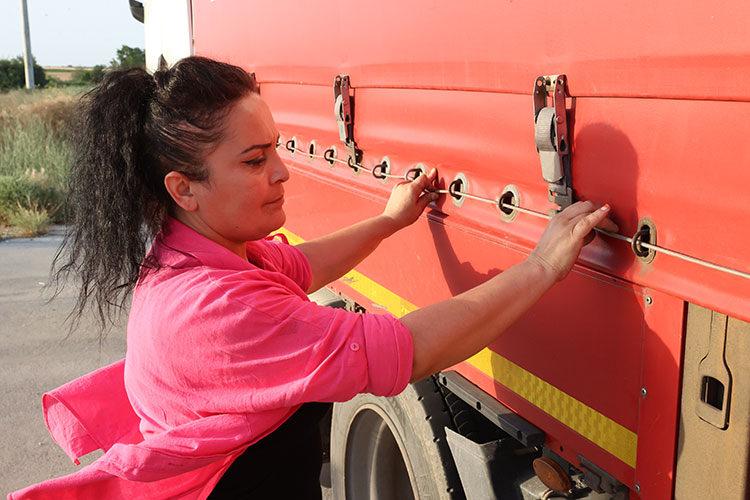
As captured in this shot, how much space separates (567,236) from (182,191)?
879 mm

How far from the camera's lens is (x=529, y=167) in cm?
194

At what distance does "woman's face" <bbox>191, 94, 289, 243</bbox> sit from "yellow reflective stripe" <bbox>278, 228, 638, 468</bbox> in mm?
716

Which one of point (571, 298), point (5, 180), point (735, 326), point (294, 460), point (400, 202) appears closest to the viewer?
point (735, 326)

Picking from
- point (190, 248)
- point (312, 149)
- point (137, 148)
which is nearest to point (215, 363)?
point (190, 248)

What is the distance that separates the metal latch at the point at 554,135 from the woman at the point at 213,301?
3.5 inches

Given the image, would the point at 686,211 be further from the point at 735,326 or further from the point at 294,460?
the point at 294,460

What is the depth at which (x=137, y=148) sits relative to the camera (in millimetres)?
1908

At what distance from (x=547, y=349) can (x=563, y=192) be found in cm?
39

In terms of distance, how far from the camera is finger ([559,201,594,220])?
1.72 meters

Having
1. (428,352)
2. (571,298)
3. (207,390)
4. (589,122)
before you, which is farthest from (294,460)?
(589,122)

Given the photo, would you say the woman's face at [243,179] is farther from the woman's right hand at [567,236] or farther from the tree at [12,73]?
the tree at [12,73]

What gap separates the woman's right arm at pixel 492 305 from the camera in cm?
173

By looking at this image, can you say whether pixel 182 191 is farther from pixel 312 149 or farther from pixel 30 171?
pixel 30 171

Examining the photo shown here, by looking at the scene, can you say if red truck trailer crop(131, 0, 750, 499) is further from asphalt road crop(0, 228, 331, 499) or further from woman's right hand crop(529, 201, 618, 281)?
asphalt road crop(0, 228, 331, 499)
